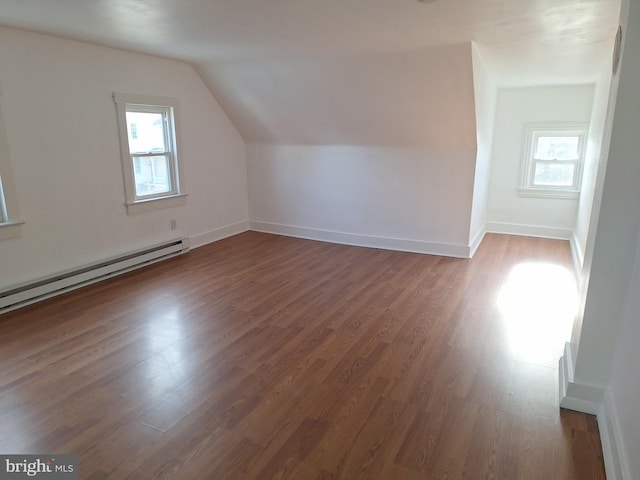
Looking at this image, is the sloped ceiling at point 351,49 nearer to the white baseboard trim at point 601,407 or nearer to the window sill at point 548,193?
the window sill at point 548,193

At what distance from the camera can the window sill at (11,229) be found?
11.1 feet

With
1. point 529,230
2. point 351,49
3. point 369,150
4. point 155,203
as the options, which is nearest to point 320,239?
point 369,150

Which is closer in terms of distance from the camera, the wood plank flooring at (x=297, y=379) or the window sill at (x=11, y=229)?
the wood plank flooring at (x=297, y=379)

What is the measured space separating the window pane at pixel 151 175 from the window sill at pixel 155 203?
132 millimetres

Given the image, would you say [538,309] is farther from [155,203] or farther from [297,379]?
[155,203]

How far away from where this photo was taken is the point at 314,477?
1822mm

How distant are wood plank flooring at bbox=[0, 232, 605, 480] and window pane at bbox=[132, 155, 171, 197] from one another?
105 centimetres

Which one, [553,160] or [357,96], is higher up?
[357,96]

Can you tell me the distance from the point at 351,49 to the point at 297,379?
2.98 metres

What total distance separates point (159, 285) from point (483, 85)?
162 inches

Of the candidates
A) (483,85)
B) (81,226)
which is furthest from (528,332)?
(81,226)

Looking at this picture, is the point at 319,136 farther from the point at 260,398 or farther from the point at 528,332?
the point at 260,398

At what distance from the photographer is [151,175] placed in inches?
190

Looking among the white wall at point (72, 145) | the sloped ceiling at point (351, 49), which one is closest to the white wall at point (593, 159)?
the sloped ceiling at point (351, 49)
